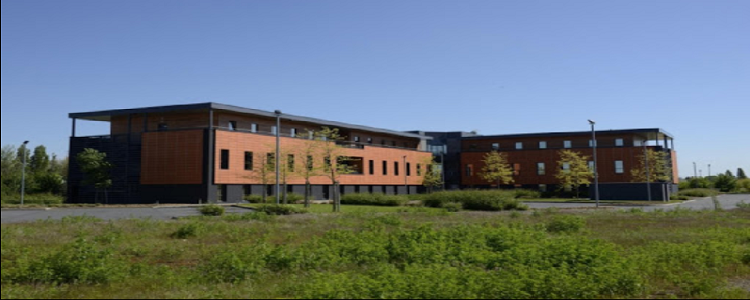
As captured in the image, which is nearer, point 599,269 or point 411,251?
point 599,269

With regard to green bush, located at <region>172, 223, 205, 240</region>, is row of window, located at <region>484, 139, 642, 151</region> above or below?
above

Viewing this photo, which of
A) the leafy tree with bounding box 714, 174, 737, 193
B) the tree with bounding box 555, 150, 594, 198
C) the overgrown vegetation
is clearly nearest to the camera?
the overgrown vegetation

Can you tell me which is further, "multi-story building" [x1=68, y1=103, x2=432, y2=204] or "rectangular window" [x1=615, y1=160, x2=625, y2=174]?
"rectangular window" [x1=615, y1=160, x2=625, y2=174]

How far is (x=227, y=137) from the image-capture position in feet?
146

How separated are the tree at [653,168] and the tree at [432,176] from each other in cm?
2362

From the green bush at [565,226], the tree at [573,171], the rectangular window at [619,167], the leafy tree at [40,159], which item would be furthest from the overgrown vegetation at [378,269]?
the leafy tree at [40,159]

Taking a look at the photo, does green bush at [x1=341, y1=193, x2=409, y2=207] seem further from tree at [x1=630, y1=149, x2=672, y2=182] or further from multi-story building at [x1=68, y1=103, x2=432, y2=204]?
tree at [x1=630, y1=149, x2=672, y2=182]

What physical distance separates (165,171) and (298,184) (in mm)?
13140

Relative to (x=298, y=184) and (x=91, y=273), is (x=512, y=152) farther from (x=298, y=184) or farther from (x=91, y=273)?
(x=91, y=273)

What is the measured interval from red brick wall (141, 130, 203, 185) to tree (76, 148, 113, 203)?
2.88m

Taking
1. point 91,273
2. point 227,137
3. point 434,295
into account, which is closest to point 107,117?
point 227,137

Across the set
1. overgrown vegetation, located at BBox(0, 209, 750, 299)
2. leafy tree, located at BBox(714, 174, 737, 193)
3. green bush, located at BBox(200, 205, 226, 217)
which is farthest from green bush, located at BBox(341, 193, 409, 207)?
leafy tree, located at BBox(714, 174, 737, 193)

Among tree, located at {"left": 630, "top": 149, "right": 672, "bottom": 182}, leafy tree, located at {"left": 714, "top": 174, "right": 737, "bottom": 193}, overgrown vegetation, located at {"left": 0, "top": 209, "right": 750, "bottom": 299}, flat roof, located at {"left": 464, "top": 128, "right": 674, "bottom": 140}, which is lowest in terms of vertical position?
overgrown vegetation, located at {"left": 0, "top": 209, "right": 750, "bottom": 299}

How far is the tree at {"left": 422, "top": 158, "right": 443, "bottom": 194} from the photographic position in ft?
223
